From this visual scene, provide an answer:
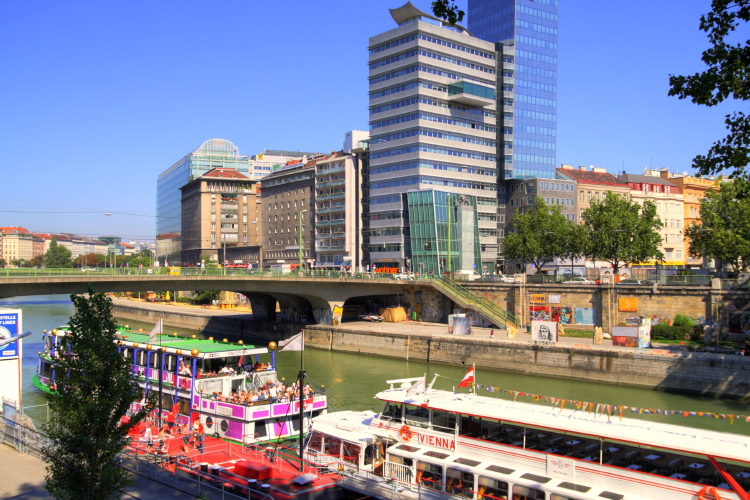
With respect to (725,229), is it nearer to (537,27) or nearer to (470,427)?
(470,427)

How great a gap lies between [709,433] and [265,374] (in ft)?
66.7

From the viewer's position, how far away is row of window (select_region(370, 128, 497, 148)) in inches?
3639

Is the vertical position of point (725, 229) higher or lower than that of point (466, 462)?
higher

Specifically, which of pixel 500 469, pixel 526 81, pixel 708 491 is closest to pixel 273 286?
pixel 500 469

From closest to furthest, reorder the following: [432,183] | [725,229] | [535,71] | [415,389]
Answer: [415,389] → [725,229] → [432,183] → [535,71]

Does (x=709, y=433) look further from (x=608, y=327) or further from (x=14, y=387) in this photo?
(x=608, y=327)

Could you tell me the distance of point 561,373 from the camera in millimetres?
45719

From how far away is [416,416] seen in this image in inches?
921

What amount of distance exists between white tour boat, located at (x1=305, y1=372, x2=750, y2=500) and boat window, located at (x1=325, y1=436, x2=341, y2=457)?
35 millimetres

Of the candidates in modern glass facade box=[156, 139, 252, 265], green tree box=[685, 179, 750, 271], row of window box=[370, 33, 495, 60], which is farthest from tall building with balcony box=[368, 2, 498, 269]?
modern glass facade box=[156, 139, 252, 265]

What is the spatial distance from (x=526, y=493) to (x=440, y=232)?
238 feet

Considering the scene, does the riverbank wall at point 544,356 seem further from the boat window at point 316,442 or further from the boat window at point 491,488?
the boat window at point 316,442

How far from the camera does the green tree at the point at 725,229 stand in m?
57.8

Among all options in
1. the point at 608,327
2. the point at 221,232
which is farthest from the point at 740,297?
the point at 221,232
